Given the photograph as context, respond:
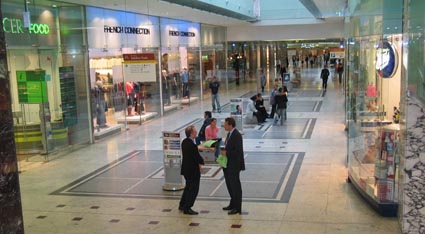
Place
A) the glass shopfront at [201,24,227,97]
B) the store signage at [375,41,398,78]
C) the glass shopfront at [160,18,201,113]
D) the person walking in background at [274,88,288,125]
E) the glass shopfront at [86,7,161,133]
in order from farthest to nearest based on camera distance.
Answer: the glass shopfront at [201,24,227,97], the glass shopfront at [160,18,201,113], the person walking in background at [274,88,288,125], the glass shopfront at [86,7,161,133], the store signage at [375,41,398,78]

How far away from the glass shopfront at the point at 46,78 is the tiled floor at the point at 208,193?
78 centimetres

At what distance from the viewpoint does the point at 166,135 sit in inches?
369

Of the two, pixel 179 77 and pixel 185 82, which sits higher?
pixel 179 77

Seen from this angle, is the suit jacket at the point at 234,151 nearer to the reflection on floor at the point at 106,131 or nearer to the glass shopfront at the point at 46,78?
the glass shopfront at the point at 46,78

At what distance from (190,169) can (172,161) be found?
1.59 m

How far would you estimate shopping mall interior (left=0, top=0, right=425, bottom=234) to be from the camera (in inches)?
271

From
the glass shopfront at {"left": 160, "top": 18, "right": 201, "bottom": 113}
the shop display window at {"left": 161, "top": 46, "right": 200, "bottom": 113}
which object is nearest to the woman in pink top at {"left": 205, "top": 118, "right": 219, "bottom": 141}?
the glass shopfront at {"left": 160, "top": 18, "right": 201, "bottom": 113}

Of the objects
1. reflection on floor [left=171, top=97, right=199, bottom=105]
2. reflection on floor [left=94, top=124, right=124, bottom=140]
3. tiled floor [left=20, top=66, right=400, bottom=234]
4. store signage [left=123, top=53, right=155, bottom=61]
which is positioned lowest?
tiled floor [left=20, top=66, right=400, bottom=234]

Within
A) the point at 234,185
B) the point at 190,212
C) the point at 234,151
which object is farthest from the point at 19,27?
the point at 234,185

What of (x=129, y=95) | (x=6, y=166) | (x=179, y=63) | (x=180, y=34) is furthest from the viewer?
(x=179, y=63)

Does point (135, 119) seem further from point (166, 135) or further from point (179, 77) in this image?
point (166, 135)

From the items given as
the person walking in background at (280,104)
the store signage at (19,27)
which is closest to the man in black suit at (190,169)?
the store signage at (19,27)

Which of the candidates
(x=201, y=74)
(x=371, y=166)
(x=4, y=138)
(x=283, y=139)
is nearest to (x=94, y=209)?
(x=371, y=166)

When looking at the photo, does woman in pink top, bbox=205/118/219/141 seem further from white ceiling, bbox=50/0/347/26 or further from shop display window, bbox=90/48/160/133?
white ceiling, bbox=50/0/347/26
